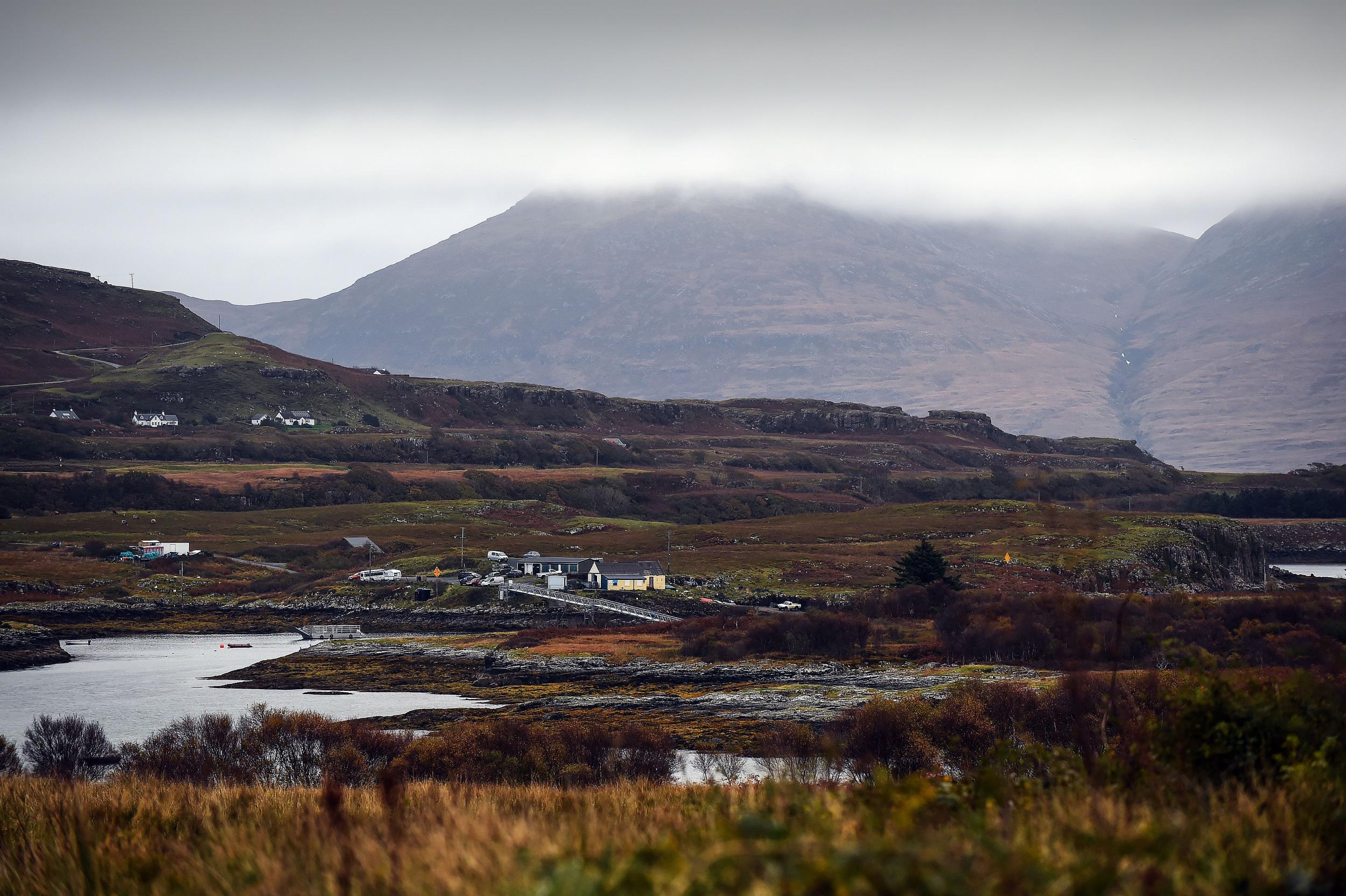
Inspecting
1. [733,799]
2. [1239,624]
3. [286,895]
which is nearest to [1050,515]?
[733,799]

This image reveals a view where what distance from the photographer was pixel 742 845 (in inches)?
293

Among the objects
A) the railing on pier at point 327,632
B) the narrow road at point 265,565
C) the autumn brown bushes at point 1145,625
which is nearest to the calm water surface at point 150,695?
the railing on pier at point 327,632

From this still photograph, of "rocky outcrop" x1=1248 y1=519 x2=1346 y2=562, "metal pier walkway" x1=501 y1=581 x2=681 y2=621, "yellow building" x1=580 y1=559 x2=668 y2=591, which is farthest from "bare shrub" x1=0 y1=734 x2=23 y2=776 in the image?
"rocky outcrop" x1=1248 y1=519 x2=1346 y2=562

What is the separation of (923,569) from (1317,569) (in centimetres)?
8432

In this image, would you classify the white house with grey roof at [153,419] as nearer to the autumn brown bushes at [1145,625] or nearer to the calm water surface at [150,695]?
the calm water surface at [150,695]

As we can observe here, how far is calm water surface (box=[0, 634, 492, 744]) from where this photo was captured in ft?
189

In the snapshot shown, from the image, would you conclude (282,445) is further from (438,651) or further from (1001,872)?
(1001,872)

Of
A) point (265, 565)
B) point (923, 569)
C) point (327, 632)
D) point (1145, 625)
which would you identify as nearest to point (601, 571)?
point (327, 632)

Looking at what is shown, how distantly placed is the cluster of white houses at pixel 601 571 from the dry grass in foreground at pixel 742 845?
98.2 metres

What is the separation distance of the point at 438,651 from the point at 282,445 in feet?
374

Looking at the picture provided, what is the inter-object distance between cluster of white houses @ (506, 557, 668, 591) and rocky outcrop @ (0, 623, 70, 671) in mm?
44147

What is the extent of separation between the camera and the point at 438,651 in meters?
84.2

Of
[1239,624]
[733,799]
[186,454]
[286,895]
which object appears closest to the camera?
[286,895]

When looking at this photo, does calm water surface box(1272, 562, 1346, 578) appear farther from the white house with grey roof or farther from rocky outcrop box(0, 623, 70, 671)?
the white house with grey roof
